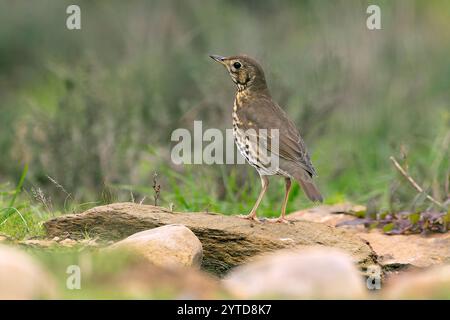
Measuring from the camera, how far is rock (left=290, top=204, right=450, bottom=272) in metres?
7.37

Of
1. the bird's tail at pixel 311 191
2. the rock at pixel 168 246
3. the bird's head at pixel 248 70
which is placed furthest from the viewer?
the bird's head at pixel 248 70

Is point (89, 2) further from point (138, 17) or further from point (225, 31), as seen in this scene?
point (225, 31)

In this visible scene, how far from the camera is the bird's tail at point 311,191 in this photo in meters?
7.26

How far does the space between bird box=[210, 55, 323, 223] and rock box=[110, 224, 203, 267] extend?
51.0 inches

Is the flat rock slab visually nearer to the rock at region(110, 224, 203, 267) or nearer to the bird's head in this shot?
the rock at region(110, 224, 203, 267)

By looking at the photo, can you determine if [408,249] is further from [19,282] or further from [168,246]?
[19,282]

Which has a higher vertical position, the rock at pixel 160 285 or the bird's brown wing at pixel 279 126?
the bird's brown wing at pixel 279 126

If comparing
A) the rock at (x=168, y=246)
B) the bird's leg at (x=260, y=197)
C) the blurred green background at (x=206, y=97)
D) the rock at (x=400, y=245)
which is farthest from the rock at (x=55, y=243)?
the rock at (x=400, y=245)

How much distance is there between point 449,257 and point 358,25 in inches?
263

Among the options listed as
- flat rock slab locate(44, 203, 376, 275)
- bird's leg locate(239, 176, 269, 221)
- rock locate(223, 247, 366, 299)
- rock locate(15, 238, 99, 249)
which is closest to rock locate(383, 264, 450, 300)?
rock locate(223, 247, 366, 299)

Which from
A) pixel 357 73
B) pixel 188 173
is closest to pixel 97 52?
pixel 357 73

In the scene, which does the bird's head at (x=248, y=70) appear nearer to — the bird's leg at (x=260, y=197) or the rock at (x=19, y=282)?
the bird's leg at (x=260, y=197)

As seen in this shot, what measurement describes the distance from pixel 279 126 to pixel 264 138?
0.70ft

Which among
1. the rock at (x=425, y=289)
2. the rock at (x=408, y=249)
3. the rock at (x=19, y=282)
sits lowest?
the rock at (x=408, y=249)
